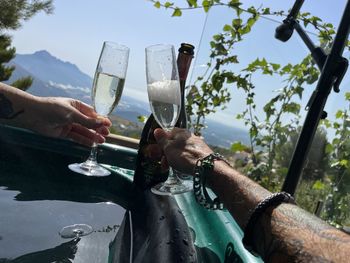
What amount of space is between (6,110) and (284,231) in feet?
3.46

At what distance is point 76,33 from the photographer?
5222 centimetres

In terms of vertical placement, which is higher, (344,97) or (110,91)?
(344,97)

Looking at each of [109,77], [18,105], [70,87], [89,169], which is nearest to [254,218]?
[89,169]

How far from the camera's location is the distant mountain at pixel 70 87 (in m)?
2.30

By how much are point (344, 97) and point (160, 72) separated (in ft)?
3.72

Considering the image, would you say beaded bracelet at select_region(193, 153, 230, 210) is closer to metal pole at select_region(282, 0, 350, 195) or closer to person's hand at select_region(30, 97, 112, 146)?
metal pole at select_region(282, 0, 350, 195)

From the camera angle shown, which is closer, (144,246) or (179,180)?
(144,246)

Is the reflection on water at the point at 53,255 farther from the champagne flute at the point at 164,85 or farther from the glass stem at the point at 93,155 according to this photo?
the glass stem at the point at 93,155

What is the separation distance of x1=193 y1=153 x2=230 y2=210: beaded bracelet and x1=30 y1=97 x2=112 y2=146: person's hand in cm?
42

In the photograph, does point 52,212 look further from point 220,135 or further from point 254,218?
point 220,135

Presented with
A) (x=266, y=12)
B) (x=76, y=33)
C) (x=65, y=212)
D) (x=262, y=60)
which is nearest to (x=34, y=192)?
(x=65, y=212)

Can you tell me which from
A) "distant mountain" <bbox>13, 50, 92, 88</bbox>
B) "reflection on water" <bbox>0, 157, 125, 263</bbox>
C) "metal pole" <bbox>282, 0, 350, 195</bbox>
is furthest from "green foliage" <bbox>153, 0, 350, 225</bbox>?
"distant mountain" <bbox>13, 50, 92, 88</bbox>

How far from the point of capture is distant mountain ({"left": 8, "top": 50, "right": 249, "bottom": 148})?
2305mm

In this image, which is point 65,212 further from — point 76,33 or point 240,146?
point 76,33
